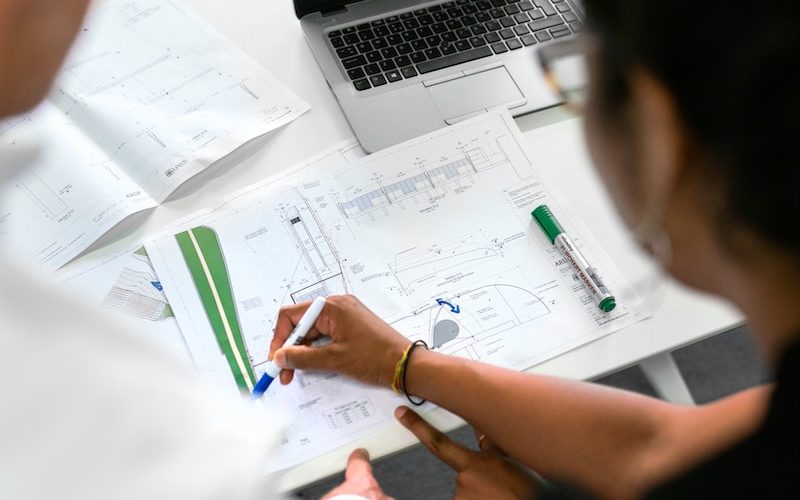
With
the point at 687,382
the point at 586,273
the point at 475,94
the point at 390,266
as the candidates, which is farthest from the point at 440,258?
the point at 687,382

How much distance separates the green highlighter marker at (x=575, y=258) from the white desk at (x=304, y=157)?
0.04 meters

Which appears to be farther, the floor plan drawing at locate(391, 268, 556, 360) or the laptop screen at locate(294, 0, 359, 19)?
the laptop screen at locate(294, 0, 359, 19)

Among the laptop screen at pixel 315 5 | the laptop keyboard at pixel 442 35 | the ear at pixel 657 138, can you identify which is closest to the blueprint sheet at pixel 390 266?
the laptop keyboard at pixel 442 35

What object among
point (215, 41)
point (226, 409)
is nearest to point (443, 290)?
point (226, 409)

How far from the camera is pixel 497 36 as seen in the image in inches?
41.4

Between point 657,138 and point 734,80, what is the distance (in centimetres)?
7

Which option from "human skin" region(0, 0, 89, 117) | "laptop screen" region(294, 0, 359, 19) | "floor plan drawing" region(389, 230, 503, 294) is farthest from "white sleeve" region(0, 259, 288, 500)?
"laptop screen" region(294, 0, 359, 19)

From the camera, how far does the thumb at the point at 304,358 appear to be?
77 centimetres

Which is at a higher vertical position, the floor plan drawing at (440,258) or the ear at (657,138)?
the floor plan drawing at (440,258)

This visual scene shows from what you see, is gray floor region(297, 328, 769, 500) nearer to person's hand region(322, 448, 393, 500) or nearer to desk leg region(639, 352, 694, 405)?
desk leg region(639, 352, 694, 405)

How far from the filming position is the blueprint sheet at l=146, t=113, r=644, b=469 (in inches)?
31.2

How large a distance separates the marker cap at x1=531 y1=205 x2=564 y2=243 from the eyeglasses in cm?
27

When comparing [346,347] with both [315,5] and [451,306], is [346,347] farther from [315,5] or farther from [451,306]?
[315,5]

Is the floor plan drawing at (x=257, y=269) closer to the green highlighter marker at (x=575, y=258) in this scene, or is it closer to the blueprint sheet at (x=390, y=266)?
the blueprint sheet at (x=390, y=266)
